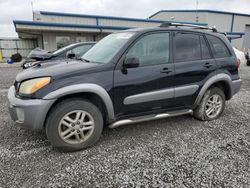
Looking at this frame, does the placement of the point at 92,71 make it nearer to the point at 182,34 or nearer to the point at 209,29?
the point at 182,34

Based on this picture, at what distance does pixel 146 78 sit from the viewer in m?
2.94

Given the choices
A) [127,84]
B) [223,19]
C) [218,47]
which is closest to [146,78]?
[127,84]

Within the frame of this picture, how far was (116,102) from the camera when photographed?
9.28ft

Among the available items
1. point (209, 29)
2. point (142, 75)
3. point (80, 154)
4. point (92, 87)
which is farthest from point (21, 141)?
point (209, 29)

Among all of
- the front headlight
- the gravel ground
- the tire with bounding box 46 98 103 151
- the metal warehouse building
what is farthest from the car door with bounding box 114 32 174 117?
the metal warehouse building

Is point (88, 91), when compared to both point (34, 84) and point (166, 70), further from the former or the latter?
point (166, 70)

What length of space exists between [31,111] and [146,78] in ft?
5.62

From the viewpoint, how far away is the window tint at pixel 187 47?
328 cm

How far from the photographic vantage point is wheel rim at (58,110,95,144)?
262 cm

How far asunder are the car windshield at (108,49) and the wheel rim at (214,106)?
2.13 m

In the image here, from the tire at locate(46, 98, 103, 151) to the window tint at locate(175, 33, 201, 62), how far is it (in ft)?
5.77

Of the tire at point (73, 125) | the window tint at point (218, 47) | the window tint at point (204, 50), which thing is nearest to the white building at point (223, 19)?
the window tint at point (218, 47)

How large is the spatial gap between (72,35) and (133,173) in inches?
700

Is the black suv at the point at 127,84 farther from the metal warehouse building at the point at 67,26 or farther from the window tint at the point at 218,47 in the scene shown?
the metal warehouse building at the point at 67,26
